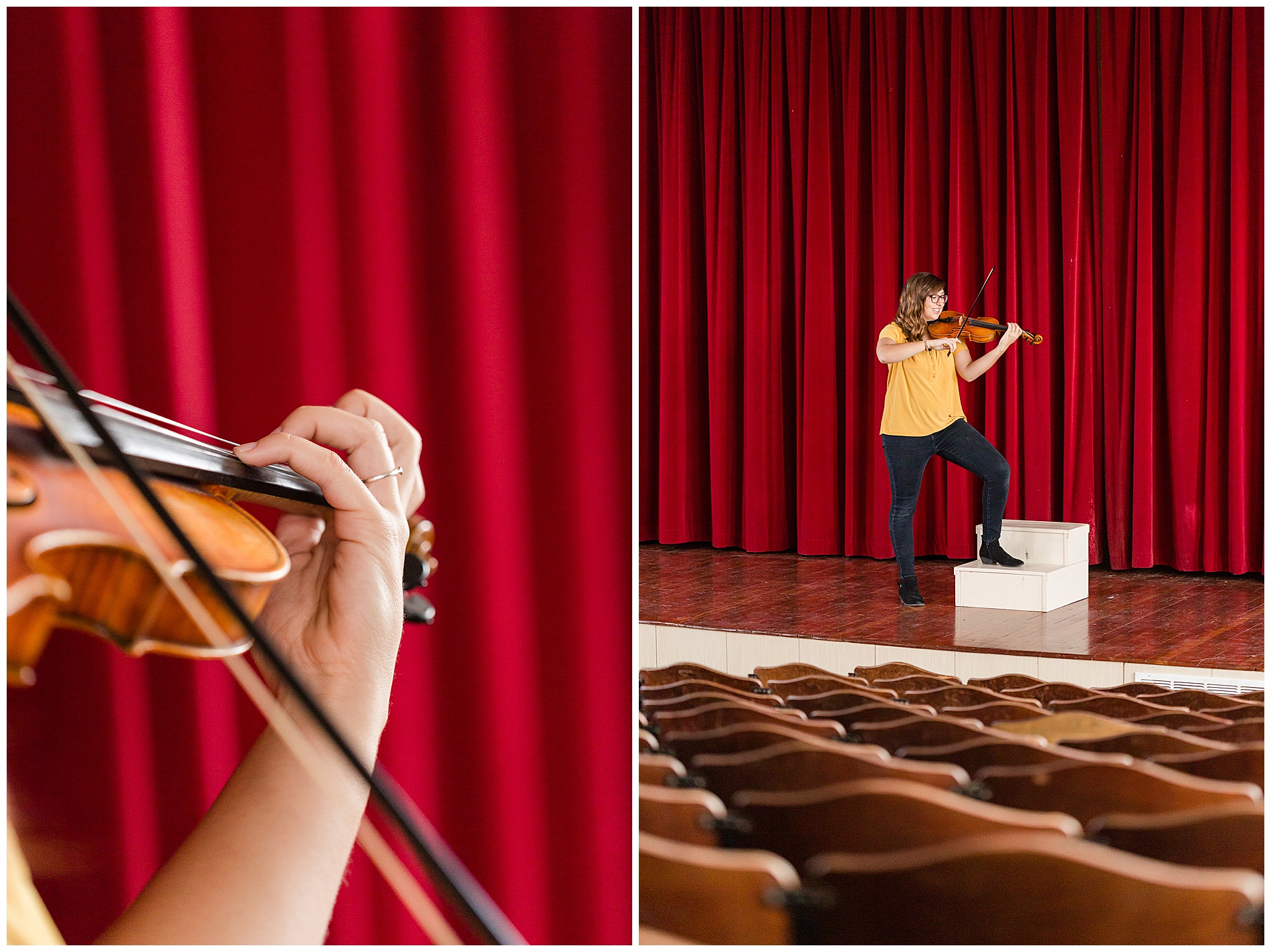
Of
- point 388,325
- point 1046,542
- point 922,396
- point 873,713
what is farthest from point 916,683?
point 388,325

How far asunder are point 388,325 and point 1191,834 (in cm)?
69

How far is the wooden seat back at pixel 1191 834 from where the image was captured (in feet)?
2.52

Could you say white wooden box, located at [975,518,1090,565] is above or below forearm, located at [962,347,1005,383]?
below

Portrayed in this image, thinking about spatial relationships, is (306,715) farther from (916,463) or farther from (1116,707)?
A: (916,463)

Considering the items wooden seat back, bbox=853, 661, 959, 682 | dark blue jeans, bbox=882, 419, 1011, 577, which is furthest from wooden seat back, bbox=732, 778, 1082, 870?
dark blue jeans, bbox=882, 419, 1011, 577

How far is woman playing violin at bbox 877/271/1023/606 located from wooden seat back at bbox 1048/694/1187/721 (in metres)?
1.06

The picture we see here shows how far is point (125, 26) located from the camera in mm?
676

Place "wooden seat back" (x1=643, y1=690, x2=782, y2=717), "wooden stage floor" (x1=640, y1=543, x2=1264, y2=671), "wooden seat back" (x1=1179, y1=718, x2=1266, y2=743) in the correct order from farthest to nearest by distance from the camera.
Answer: "wooden stage floor" (x1=640, y1=543, x2=1264, y2=671), "wooden seat back" (x1=643, y1=690, x2=782, y2=717), "wooden seat back" (x1=1179, y1=718, x2=1266, y2=743)

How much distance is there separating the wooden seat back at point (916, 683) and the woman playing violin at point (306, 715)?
44.7 inches

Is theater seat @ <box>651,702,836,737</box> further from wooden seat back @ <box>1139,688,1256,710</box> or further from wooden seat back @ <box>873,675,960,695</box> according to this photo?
wooden seat back @ <box>1139,688,1256,710</box>

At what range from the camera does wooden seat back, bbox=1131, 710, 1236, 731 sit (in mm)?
1207

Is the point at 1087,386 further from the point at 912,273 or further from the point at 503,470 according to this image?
the point at 503,470

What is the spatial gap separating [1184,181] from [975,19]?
0.75 m

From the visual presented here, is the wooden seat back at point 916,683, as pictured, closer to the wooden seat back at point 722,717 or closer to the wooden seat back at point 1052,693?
the wooden seat back at point 1052,693
